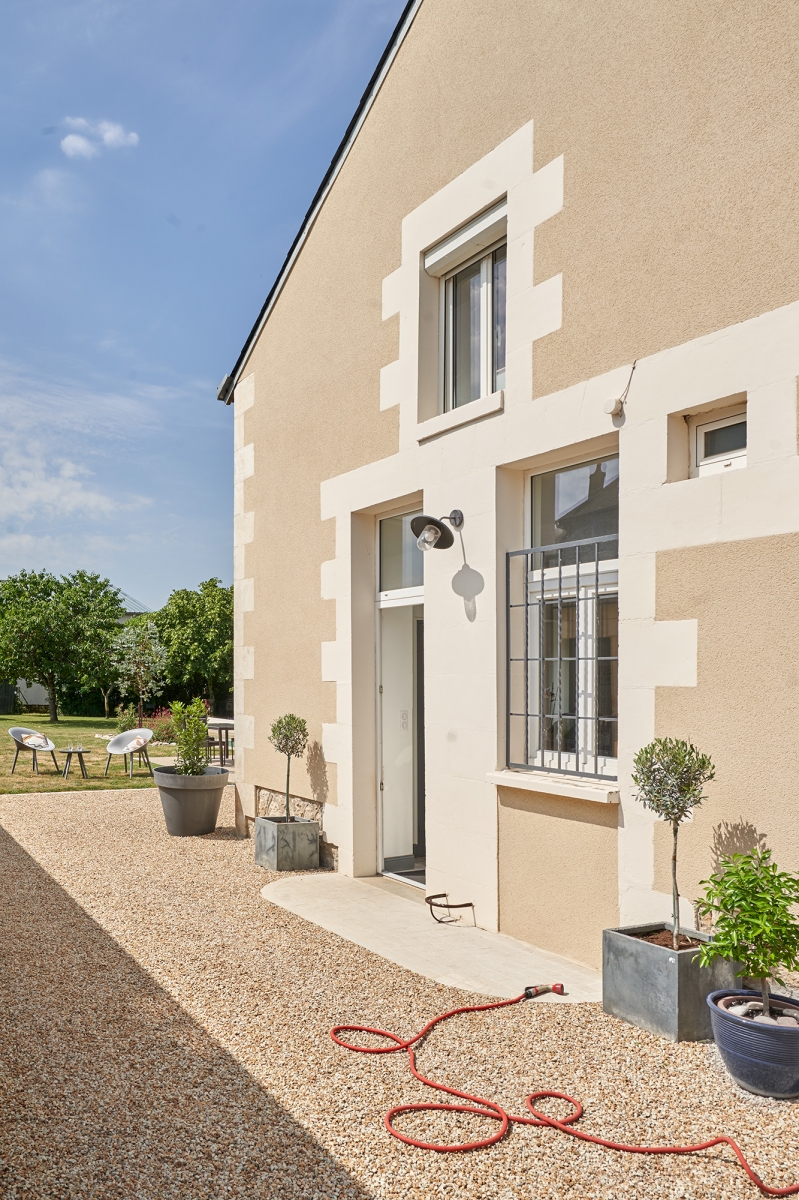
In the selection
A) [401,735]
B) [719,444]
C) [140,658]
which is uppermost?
[719,444]

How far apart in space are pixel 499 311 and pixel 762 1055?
4.38m

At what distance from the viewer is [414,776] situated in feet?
22.6

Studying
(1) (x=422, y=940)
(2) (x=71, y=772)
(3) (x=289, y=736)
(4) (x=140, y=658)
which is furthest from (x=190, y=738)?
(4) (x=140, y=658)

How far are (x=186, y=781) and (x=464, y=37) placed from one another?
6.42m

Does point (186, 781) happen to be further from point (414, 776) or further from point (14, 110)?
point (14, 110)

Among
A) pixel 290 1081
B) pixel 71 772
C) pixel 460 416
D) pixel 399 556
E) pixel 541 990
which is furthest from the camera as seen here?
pixel 71 772

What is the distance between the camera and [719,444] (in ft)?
13.1

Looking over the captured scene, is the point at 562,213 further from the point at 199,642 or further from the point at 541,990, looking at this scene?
the point at 199,642

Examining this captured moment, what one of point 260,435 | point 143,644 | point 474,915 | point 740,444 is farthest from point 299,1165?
point 143,644

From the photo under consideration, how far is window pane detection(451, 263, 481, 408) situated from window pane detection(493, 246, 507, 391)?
0.18 metres

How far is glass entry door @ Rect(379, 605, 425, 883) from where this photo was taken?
6754 mm

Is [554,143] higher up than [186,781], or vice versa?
[554,143]

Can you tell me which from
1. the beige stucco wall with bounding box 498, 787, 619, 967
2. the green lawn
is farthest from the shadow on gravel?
the green lawn

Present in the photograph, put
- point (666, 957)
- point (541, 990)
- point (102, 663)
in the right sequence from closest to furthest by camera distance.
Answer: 1. point (666, 957)
2. point (541, 990)
3. point (102, 663)
